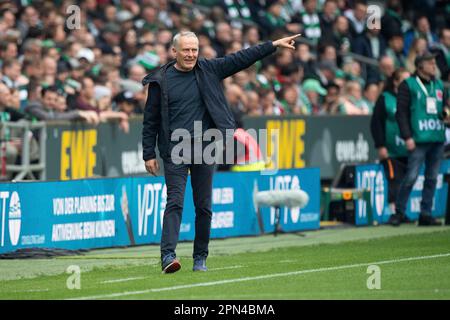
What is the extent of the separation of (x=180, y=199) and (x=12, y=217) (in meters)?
3.10

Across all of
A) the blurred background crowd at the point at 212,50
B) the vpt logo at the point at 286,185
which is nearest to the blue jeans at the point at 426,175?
the vpt logo at the point at 286,185

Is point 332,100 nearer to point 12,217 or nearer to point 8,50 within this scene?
point 8,50

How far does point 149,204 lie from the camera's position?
16.7 metres

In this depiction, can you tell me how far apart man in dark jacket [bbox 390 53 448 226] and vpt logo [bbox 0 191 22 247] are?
20.6 feet

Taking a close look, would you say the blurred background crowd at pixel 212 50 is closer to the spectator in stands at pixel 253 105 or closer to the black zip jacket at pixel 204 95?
the spectator in stands at pixel 253 105

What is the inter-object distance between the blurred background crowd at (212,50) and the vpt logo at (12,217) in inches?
126

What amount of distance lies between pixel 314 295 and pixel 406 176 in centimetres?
856

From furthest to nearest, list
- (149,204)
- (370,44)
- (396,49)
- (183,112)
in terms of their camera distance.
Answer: (370,44)
(396,49)
(149,204)
(183,112)

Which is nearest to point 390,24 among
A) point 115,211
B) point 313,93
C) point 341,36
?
point 341,36

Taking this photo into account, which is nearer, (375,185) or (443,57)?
(375,185)

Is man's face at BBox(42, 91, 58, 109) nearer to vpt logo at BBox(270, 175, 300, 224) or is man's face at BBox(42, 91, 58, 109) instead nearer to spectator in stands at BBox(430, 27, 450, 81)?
vpt logo at BBox(270, 175, 300, 224)

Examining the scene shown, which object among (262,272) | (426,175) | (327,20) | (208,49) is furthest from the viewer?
(327,20)

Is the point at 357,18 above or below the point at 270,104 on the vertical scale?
above
